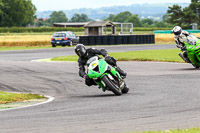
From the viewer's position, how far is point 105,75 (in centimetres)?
1188

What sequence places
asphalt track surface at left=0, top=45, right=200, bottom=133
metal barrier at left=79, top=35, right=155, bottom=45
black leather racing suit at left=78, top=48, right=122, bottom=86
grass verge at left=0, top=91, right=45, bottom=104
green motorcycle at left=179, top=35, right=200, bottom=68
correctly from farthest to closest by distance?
metal barrier at left=79, top=35, right=155, bottom=45 < green motorcycle at left=179, top=35, right=200, bottom=68 < black leather racing suit at left=78, top=48, right=122, bottom=86 < grass verge at left=0, top=91, right=45, bottom=104 < asphalt track surface at left=0, top=45, right=200, bottom=133

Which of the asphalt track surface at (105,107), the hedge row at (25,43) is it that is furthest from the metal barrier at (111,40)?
the asphalt track surface at (105,107)

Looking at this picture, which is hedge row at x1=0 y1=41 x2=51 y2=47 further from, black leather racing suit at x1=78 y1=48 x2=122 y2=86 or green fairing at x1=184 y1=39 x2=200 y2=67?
black leather racing suit at x1=78 y1=48 x2=122 y2=86

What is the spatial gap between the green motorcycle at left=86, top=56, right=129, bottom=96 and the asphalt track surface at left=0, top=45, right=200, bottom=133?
0.86ft

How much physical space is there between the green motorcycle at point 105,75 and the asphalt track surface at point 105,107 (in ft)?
0.86

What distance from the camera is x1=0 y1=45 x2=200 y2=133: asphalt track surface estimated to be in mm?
7496

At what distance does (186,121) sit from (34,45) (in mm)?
45233

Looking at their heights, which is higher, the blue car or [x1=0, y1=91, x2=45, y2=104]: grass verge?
[x1=0, y1=91, x2=45, y2=104]: grass verge

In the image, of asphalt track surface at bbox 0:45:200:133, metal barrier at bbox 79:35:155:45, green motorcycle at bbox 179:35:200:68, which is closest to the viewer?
asphalt track surface at bbox 0:45:200:133

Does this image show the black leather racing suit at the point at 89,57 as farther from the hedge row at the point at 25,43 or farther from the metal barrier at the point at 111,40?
the hedge row at the point at 25,43

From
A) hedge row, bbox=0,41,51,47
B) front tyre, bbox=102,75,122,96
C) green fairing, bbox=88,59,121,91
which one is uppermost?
green fairing, bbox=88,59,121,91

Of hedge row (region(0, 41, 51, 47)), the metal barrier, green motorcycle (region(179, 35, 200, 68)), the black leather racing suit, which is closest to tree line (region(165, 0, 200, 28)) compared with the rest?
hedge row (region(0, 41, 51, 47))

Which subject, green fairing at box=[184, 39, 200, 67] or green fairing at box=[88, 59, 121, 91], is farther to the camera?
green fairing at box=[184, 39, 200, 67]

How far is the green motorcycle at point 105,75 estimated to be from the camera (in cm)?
1186
